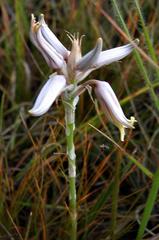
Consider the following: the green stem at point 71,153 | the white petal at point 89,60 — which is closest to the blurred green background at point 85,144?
the green stem at point 71,153

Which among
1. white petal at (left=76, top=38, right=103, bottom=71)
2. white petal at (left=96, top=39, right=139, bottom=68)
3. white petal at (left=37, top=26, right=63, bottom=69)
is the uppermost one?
white petal at (left=37, top=26, right=63, bottom=69)

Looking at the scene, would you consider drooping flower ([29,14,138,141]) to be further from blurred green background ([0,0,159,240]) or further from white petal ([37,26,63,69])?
blurred green background ([0,0,159,240])

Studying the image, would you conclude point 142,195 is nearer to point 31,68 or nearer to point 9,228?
point 9,228

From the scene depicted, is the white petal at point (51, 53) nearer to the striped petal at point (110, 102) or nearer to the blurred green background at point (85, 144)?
the striped petal at point (110, 102)

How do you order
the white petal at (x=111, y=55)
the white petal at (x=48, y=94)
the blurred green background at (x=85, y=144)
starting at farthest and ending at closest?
1. the blurred green background at (x=85, y=144)
2. the white petal at (x=111, y=55)
3. the white petal at (x=48, y=94)

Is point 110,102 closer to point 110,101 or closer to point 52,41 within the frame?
point 110,101

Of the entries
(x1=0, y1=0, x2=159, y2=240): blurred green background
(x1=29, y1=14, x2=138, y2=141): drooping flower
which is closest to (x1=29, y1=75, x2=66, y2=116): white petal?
(x1=29, y1=14, x2=138, y2=141): drooping flower
